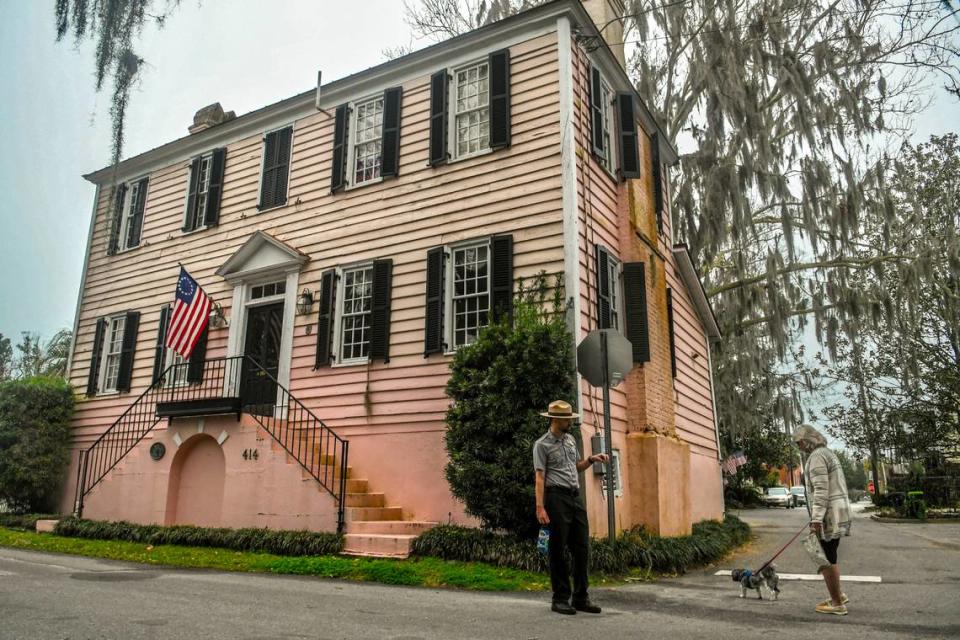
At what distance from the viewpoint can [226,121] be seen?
48.5ft

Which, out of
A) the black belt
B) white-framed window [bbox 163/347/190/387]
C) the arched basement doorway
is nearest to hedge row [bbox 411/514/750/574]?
the black belt

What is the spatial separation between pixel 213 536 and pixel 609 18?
12455mm

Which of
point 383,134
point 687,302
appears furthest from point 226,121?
point 687,302

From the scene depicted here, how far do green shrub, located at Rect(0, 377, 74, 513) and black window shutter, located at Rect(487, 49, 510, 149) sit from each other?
1083 cm

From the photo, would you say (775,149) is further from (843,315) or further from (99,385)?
(99,385)

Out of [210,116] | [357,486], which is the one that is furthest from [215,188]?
[357,486]

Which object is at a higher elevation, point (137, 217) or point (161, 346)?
point (137, 217)

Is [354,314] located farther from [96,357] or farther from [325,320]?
[96,357]

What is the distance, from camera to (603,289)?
10734 millimetres

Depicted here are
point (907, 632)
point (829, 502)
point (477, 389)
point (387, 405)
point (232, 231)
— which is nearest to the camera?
point (907, 632)

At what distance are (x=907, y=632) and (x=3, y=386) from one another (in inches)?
621

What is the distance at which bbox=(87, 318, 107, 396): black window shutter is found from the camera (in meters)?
15.2

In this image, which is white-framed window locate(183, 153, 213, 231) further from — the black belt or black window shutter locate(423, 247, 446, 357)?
the black belt

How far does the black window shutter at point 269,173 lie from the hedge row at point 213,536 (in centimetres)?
619
